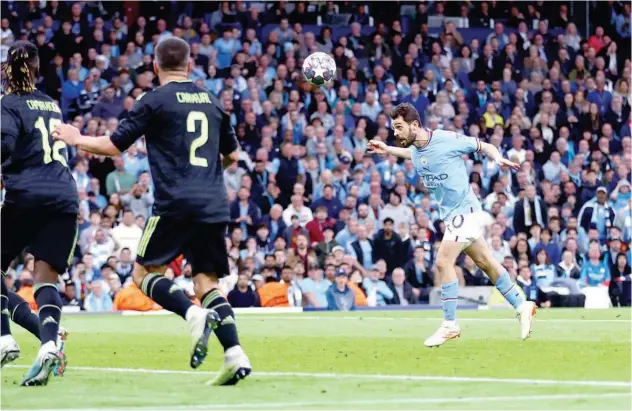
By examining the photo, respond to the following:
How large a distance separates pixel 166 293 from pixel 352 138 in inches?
762

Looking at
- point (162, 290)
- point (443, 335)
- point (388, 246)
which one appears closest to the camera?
point (162, 290)

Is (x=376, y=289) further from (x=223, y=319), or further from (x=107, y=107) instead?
(x=223, y=319)

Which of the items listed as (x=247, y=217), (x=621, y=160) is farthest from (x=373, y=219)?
(x=621, y=160)

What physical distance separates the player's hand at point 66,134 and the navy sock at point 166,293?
1088 millimetres

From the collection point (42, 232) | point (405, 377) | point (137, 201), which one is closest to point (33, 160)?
point (42, 232)

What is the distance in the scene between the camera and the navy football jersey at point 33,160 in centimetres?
1030

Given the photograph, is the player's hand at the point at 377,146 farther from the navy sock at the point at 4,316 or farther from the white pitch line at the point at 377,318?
the white pitch line at the point at 377,318

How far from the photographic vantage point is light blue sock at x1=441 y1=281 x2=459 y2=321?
14.1 m

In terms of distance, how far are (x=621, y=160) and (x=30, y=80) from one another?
21359 millimetres

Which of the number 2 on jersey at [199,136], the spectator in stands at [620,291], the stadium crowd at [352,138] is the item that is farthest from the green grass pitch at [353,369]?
the spectator in stands at [620,291]

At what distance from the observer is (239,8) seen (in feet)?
104

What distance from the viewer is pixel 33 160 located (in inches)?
408

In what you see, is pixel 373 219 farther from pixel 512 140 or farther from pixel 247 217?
pixel 512 140

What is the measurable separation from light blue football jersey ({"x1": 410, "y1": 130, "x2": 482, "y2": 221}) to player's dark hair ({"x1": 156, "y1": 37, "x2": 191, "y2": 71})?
520 cm
